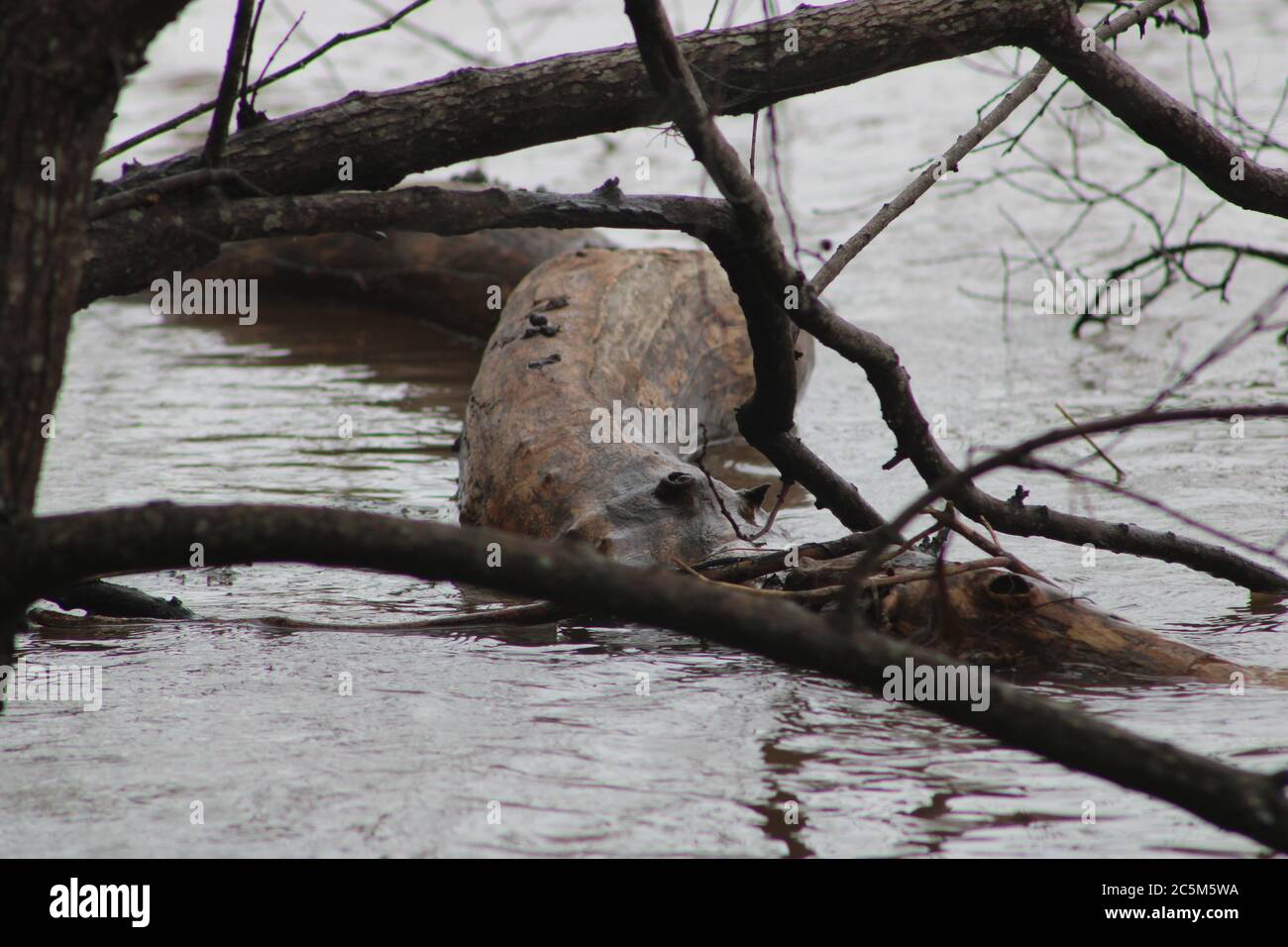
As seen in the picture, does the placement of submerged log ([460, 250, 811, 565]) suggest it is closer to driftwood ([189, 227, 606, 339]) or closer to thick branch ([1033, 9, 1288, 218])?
thick branch ([1033, 9, 1288, 218])

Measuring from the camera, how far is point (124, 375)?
25.7 feet

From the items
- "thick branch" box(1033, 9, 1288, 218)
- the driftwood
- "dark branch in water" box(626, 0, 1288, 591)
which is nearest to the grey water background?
the driftwood

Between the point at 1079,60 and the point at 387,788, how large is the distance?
8.52 ft

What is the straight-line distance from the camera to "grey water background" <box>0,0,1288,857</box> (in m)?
2.85

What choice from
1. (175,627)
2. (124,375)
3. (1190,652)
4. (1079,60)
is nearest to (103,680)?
(175,627)

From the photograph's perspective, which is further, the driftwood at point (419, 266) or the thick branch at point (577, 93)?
the driftwood at point (419, 266)

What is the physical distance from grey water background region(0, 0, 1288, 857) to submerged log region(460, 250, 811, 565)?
34 cm

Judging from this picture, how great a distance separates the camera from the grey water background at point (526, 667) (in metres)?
2.85

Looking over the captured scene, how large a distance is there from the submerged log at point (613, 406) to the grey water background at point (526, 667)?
339mm

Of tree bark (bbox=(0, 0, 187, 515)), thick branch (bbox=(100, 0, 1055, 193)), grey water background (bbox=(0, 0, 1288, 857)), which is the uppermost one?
thick branch (bbox=(100, 0, 1055, 193))

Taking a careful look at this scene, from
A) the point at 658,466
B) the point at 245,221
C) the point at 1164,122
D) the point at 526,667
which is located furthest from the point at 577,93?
the point at 1164,122

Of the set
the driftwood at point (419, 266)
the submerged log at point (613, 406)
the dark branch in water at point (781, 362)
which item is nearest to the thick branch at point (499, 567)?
the dark branch in water at point (781, 362)

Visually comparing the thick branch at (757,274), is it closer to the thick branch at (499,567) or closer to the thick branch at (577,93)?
the thick branch at (577,93)

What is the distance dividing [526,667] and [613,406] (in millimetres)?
1431
